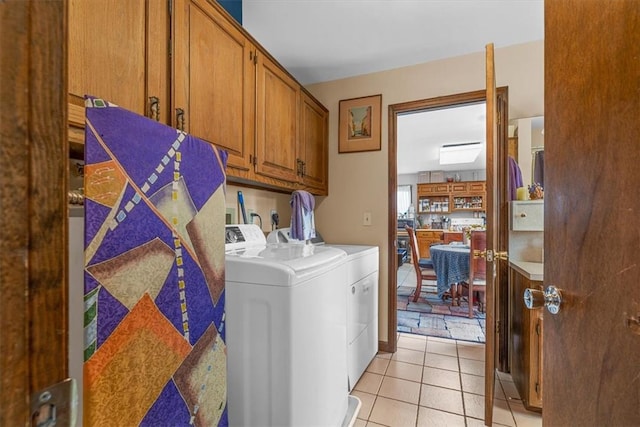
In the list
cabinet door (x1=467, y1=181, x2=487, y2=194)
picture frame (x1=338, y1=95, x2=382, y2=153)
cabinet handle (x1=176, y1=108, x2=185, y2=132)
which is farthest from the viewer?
cabinet door (x1=467, y1=181, x2=487, y2=194)

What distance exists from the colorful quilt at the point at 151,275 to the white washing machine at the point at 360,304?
38.1 inches

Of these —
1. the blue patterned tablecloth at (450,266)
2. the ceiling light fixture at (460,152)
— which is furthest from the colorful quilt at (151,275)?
the ceiling light fixture at (460,152)

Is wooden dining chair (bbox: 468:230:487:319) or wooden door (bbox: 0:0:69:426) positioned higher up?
wooden door (bbox: 0:0:69:426)

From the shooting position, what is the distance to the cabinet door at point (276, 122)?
1.73 metres

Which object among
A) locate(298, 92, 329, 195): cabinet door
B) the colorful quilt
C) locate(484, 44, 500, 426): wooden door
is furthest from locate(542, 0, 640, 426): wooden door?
locate(298, 92, 329, 195): cabinet door

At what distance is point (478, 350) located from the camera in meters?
2.49

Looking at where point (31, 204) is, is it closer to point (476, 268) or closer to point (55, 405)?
point (55, 405)

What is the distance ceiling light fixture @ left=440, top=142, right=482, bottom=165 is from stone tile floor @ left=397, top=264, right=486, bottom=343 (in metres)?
2.70

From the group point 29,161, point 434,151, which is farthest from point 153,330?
point 434,151

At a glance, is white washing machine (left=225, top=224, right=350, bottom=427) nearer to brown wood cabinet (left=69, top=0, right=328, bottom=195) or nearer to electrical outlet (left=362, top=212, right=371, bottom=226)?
brown wood cabinet (left=69, top=0, right=328, bottom=195)

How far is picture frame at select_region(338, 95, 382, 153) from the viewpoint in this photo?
2564 millimetres

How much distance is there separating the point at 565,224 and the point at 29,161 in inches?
38.6

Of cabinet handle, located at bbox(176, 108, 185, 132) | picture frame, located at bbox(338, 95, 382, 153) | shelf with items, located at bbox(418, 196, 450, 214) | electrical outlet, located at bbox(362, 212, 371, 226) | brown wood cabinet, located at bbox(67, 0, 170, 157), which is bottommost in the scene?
electrical outlet, located at bbox(362, 212, 371, 226)

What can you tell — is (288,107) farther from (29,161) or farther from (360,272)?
(29,161)
